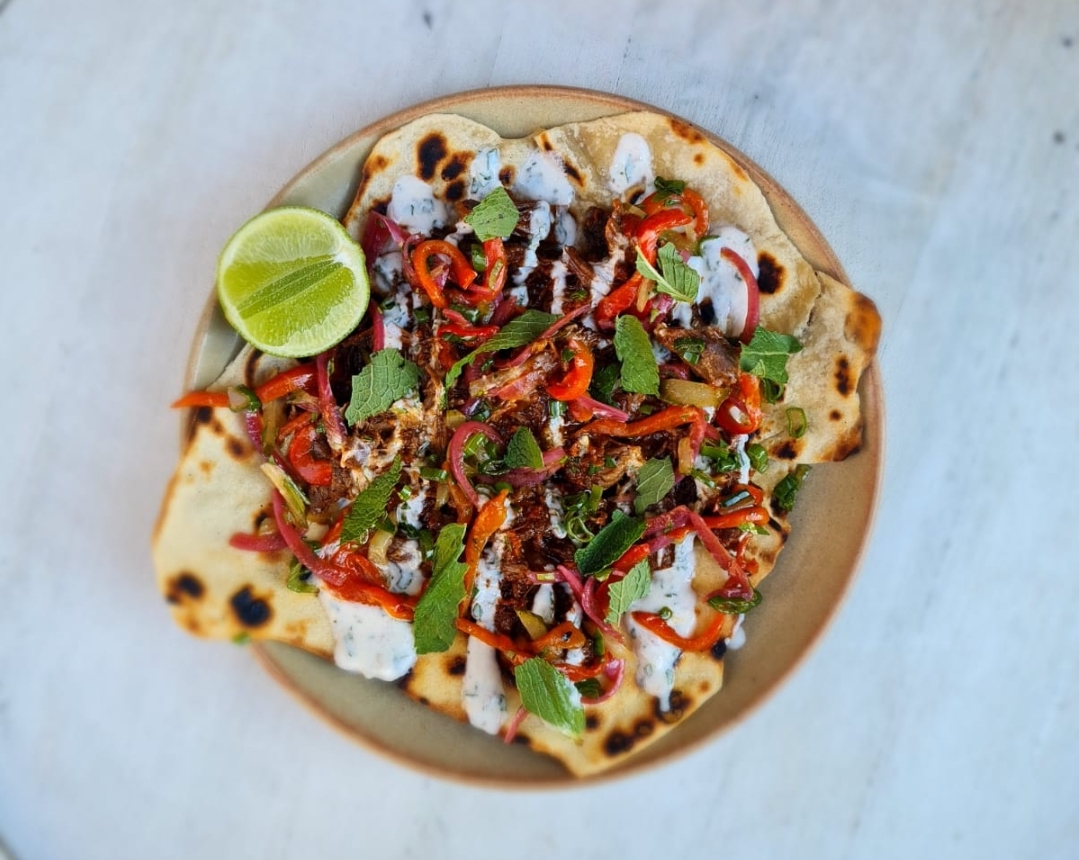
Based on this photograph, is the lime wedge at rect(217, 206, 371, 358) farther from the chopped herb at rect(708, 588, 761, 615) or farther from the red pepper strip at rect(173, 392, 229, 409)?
the chopped herb at rect(708, 588, 761, 615)

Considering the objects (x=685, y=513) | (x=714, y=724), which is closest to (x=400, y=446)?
(x=685, y=513)

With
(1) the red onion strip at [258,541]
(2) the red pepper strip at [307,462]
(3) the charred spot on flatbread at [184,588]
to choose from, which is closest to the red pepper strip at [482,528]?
(2) the red pepper strip at [307,462]

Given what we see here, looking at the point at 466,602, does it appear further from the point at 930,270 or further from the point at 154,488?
the point at 930,270

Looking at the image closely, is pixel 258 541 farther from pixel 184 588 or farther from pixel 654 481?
pixel 654 481

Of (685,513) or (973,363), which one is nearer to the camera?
(685,513)

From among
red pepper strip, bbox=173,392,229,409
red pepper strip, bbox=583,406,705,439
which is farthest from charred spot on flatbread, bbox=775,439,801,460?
red pepper strip, bbox=173,392,229,409

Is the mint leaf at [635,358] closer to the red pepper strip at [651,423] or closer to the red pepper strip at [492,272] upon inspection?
the red pepper strip at [651,423]
